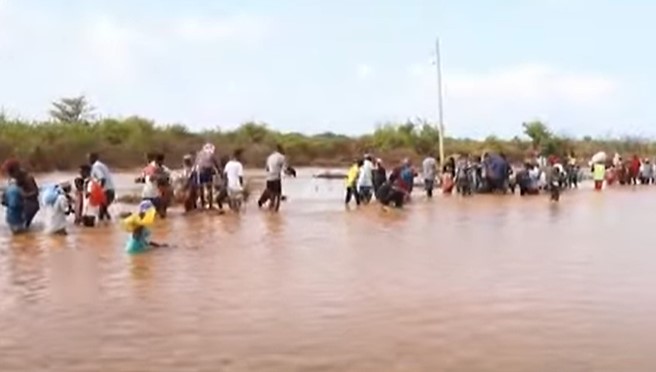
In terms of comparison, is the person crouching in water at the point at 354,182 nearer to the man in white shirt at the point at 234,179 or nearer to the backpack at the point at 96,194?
the man in white shirt at the point at 234,179

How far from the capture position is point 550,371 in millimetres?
7934

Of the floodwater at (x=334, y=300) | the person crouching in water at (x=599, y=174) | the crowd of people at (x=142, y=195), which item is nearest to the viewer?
the floodwater at (x=334, y=300)

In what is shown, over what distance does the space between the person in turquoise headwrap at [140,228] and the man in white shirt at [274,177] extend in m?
8.50

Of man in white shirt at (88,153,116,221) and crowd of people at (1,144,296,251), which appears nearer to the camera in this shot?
crowd of people at (1,144,296,251)

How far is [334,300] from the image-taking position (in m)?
11.4

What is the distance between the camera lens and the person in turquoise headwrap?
1583 cm

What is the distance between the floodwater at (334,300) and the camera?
855cm

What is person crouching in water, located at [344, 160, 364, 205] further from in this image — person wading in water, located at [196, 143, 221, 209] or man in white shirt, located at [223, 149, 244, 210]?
person wading in water, located at [196, 143, 221, 209]

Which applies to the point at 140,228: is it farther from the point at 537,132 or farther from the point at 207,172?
the point at 537,132

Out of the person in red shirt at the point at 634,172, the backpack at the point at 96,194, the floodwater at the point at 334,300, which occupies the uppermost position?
the backpack at the point at 96,194

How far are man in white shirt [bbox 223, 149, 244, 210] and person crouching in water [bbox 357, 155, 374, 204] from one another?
164 inches

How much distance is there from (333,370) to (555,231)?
1261 centimetres

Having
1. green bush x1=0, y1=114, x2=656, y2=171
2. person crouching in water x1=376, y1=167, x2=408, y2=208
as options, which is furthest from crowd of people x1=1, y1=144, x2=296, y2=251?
green bush x1=0, y1=114, x2=656, y2=171

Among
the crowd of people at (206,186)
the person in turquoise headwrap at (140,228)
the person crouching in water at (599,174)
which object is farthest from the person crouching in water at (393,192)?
the person crouching in water at (599,174)
